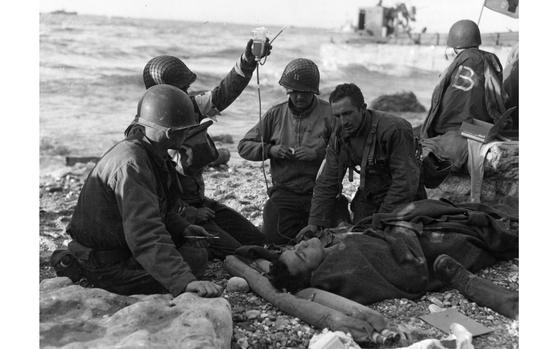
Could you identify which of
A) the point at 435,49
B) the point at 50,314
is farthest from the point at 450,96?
the point at 435,49

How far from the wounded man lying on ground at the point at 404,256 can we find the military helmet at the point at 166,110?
4.02ft

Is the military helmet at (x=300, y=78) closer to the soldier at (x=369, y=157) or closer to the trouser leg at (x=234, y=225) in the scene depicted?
the soldier at (x=369, y=157)

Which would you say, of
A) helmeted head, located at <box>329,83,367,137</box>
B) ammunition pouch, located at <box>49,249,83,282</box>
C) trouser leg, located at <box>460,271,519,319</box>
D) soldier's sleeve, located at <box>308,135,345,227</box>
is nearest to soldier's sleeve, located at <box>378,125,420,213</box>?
helmeted head, located at <box>329,83,367,137</box>

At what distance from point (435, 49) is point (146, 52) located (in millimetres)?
18303

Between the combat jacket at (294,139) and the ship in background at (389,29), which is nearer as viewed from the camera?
the combat jacket at (294,139)

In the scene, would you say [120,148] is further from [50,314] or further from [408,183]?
[408,183]

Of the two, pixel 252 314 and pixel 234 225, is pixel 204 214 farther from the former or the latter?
pixel 252 314

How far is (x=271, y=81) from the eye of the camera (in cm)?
3350

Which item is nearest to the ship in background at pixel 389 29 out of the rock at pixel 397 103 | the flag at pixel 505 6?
the rock at pixel 397 103

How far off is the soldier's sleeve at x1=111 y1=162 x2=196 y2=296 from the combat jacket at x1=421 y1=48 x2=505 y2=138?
14.4ft

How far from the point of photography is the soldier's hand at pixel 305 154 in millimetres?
6820

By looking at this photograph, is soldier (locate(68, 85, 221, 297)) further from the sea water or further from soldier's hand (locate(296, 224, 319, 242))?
the sea water

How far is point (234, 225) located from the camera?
6.46 m

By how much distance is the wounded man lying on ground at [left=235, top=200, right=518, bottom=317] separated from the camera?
484 cm
